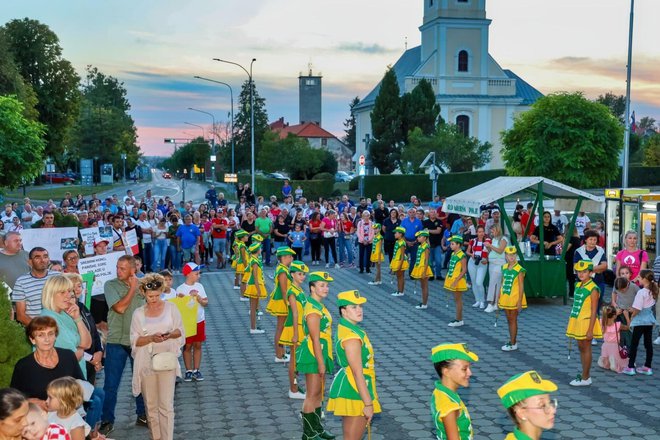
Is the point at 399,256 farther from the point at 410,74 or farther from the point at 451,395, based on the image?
the point at 410,74

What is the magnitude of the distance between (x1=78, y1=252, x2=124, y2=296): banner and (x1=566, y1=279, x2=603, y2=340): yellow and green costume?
21.1ft

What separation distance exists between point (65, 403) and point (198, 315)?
15.1ft

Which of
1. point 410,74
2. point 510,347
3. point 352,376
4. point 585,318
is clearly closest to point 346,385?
point 352,376

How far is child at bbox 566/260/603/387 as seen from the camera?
10133 mm

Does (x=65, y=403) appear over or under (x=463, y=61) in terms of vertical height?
under

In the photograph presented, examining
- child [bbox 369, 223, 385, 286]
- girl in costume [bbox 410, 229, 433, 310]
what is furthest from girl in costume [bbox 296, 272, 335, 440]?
child [bbox 369, 223, 385, 286]

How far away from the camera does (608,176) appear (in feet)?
128

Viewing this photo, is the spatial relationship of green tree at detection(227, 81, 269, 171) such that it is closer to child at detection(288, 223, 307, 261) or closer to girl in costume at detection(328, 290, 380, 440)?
child at detection(288, 223, 307, 261)

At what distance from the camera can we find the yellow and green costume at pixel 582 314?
10.2m

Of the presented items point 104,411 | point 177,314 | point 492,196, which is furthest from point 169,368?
point 492,196

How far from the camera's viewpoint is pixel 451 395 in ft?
16.7

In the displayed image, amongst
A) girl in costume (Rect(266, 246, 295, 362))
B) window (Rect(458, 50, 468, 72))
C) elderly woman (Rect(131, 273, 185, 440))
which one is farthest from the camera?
window (Rect(458, 50, 468, 72))

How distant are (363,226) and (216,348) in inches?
357

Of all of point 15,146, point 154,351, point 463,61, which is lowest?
point 154,351
